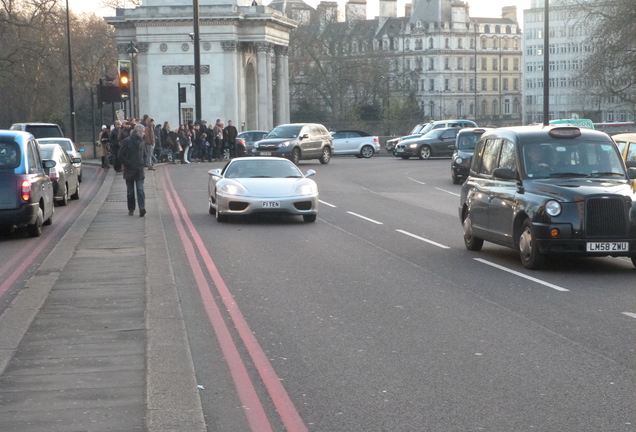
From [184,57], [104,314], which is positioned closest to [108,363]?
[104,314]

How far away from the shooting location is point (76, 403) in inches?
258

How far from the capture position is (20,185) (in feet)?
57.0

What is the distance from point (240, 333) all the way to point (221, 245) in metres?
7.16

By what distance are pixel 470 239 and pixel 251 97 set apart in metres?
64.4

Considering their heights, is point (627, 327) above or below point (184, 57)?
below

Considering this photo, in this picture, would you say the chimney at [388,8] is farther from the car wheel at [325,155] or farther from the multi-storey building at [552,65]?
the car wheel at [325,155]

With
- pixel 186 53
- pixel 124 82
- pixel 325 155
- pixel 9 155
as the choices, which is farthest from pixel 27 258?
pixel 186 53

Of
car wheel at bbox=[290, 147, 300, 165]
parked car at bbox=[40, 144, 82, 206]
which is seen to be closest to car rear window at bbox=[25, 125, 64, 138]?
car wheel at bbox=[290, 147, 300, 165]

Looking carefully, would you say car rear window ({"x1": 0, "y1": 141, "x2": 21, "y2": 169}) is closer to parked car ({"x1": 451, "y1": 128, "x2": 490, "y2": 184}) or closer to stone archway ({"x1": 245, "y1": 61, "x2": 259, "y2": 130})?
parked car ({"x1": 451, "y1": 128, "x2": 490, "y2": 184})

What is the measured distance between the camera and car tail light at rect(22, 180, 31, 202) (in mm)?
17297

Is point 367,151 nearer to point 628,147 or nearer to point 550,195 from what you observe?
point 628,147

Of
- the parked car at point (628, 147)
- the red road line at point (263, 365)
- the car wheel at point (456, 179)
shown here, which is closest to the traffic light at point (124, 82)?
the car wheel at point (456, 179)

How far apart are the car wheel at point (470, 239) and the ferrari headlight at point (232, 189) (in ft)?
18.4

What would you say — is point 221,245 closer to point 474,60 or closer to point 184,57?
point 184,57
